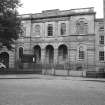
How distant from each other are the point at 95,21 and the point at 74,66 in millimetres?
9757

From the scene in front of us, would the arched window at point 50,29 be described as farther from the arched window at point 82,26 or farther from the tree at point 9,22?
the tree at point 9,22

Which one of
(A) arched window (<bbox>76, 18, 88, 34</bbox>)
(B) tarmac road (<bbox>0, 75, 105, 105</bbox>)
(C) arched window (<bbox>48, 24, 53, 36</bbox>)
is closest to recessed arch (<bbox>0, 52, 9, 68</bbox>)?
(C) arched window (<bbox>48, 24, 53, 36</bbox>)

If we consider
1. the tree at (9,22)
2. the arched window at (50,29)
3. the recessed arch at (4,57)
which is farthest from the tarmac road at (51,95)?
the recessed arch at (4,57)

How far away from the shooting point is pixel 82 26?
41594mm

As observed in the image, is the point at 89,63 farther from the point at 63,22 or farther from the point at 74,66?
the point at 63,22

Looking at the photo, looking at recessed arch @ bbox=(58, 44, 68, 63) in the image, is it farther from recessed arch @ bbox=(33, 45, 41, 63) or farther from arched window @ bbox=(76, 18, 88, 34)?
recessed arch @ bbox=(33, 45, 41, 63)

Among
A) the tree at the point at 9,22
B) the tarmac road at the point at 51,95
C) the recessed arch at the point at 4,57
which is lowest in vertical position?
the tarmac road at the point at 51,95

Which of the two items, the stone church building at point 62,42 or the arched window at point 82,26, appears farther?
the arched window at point 82,26

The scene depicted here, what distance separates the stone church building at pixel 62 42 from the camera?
40.2 m

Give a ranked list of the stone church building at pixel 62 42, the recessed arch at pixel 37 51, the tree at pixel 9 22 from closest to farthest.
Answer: the tree at pixel 9 22 < the stone church building at pixel 62 42 < the recessed arch at pixel 37 51

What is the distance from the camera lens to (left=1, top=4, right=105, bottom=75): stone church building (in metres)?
40.2

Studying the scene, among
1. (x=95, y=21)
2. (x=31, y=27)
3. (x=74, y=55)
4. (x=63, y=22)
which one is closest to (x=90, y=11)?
(x=95, y=21)

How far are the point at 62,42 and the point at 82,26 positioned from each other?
5.17 metres

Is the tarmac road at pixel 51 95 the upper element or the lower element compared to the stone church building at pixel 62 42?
lower
